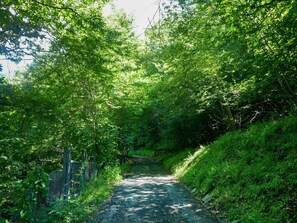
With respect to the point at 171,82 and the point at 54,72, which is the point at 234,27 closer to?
the point at 54,72

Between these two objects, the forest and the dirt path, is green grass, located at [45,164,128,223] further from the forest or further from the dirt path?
the dirt path

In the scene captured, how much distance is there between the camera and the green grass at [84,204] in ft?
16.6

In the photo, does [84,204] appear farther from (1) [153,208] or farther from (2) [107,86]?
A: (2) [107,86]

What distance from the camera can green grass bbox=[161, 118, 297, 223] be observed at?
17.1 ft

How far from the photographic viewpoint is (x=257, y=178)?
6598 millimetres

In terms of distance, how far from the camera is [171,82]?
12953mm

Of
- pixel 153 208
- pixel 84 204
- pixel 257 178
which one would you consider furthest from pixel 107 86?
pixel 257 178

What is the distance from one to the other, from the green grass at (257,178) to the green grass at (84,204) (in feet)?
11.5

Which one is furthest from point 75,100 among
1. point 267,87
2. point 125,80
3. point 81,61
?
point 267,87

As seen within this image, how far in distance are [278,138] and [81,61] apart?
6.19 meters

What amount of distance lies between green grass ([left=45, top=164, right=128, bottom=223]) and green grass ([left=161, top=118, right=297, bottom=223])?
3513 millimetres

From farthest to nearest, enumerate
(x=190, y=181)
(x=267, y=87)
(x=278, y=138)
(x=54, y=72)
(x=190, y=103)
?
(x=190, y=103), (x=190, y=181), (x=267, y=87), (x=278, y=138), (x=54, y=72)

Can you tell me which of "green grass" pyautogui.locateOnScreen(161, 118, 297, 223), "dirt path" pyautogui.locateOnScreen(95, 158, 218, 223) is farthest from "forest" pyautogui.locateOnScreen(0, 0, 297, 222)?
"dirt path" pyautogui.locateOnScreen(95, 158, 218, 223)

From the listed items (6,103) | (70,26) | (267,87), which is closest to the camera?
(6,103)
